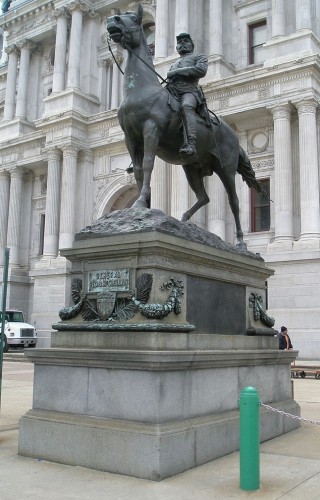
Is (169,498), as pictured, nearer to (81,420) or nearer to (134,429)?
(134,429)

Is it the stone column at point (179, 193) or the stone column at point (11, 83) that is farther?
the stone column at point (11, 83)

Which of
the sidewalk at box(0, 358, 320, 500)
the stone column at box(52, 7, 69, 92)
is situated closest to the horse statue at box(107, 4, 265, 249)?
the sidewalk at box(0, 358, 320, 500)

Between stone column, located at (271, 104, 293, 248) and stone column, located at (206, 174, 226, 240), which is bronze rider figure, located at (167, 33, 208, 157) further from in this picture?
stone column, located at (206, 174, 226, 240)

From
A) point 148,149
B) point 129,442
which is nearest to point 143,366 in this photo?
point 129,442

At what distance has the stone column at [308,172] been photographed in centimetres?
2664

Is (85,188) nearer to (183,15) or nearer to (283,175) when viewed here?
(183,15)

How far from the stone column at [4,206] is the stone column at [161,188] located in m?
14.0

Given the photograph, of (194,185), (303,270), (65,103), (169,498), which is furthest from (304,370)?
(65,103)

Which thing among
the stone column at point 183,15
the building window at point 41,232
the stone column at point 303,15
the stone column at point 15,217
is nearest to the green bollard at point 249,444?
the stone column at point 303,15

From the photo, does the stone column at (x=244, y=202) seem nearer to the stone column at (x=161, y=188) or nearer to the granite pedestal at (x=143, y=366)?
the stone column at (x=161, y=188)

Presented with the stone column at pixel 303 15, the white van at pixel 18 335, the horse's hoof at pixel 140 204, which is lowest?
the white van at pixel 18 335

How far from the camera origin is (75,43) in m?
39.0

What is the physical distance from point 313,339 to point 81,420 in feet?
64.2

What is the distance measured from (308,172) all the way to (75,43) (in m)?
20.2
